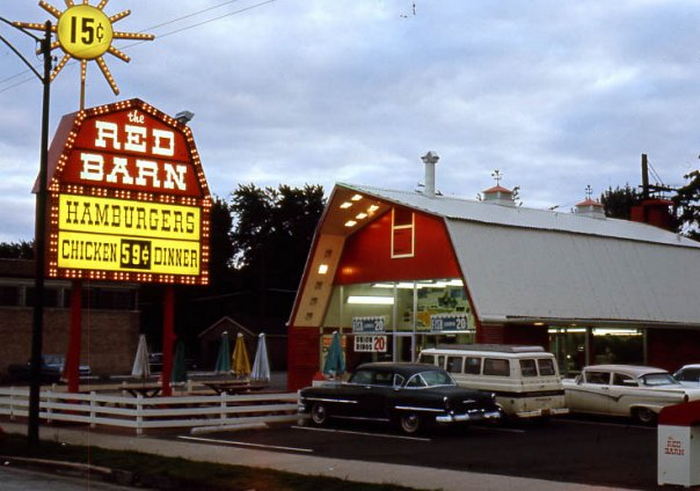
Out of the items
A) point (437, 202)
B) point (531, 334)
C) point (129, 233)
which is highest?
point (437, 202)

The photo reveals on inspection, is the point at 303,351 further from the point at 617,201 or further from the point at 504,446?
the point at 617,201

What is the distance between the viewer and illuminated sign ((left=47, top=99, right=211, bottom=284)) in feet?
80.9

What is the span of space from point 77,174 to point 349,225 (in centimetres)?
1411

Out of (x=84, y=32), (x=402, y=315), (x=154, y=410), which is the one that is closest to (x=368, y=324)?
(x=402, y=315)

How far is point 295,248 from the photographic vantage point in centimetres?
8644

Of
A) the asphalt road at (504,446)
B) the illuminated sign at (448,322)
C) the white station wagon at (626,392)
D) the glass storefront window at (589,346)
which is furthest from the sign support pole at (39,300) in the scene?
the glass storefront window at (589,346)

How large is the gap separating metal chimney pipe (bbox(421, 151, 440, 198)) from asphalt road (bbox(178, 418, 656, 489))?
526 inches

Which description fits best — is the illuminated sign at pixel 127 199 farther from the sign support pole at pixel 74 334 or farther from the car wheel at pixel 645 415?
the car wheel at pixel 645 415

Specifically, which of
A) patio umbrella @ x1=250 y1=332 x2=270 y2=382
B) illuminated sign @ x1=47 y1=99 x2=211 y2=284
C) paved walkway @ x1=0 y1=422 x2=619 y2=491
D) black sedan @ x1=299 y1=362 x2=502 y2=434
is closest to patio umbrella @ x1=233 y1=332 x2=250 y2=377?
patio umbrella @ x1=250 y1=332 x2=270 y2=382

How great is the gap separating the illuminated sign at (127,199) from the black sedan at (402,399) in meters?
4.92

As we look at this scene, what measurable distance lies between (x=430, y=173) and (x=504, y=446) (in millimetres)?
18856

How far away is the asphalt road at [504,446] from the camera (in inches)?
680

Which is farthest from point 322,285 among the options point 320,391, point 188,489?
point 188,489

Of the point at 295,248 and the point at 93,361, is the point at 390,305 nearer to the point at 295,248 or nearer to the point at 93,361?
the point at 93,361
